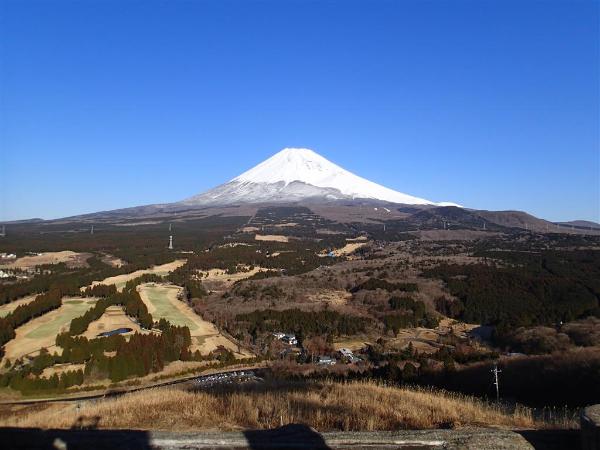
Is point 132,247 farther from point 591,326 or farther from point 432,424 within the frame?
point 432,424

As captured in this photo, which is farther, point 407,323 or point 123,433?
point 407,323

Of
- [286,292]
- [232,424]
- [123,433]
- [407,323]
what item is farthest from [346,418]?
[286,292]

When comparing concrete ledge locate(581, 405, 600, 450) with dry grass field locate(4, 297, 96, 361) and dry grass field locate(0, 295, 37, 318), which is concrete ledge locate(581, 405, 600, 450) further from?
dry grass field locate(0, 295, 37, 318)

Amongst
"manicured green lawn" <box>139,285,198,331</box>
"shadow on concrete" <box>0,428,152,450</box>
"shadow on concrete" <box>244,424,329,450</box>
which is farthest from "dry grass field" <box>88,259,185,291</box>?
"shadow on concrete" <box>244,424,329,450</box>

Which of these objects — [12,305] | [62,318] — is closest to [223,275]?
[12,305]

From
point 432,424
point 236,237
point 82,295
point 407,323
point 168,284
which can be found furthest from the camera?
point 236,237

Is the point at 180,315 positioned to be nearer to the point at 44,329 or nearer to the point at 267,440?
the point at 44,329

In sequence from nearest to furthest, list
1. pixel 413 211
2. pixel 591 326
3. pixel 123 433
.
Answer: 1. pixel 123 433
2. pixel 591 326
3. pixel 413 211

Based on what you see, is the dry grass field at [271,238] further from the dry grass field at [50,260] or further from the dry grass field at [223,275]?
the dry grass field at [50,260]
